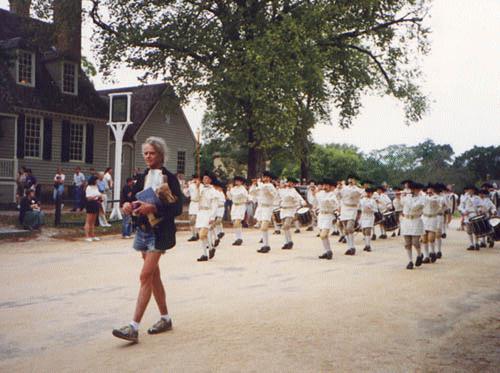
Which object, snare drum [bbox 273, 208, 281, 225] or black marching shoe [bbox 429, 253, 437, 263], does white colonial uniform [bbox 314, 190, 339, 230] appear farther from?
snare drum [bbox 273, 208, 281, 225]

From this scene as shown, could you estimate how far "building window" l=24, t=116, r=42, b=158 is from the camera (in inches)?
1150

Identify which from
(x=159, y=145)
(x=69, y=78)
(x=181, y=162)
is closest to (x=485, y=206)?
(x=159, y=145)

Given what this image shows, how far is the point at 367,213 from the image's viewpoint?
17812mm

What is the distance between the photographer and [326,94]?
30.1 meters

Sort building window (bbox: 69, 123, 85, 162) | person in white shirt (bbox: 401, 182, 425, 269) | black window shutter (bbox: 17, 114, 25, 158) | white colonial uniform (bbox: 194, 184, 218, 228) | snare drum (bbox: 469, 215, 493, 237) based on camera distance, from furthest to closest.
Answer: building window (bbox: 69, 123, 85, 162)
black window shutter (bbox: 17, 114, 25, 158)
snare drum (bbox: 469, 215, 493, 237)
white colonial uniform (bbox: 194, 184, 218, 228)
person in white shirt (bbox: 401, 182, 425, 269)

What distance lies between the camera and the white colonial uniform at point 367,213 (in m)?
17.6

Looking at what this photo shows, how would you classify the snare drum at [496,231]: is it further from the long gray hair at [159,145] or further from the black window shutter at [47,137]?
the black window shutter at [47,137]

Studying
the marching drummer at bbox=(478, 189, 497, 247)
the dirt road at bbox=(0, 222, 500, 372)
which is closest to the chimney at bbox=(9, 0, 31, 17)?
the dirt road at bbox=(0, 222, 500, 372)

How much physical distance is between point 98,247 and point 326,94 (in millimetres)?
17926

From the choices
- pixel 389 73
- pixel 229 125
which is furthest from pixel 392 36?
pixel 229 125

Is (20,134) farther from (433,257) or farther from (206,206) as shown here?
(433,257)

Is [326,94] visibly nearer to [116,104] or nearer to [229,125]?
[229,125]

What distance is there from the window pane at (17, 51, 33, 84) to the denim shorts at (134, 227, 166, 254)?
2563 centimetres

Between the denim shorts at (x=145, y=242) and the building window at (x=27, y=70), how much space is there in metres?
25.6
